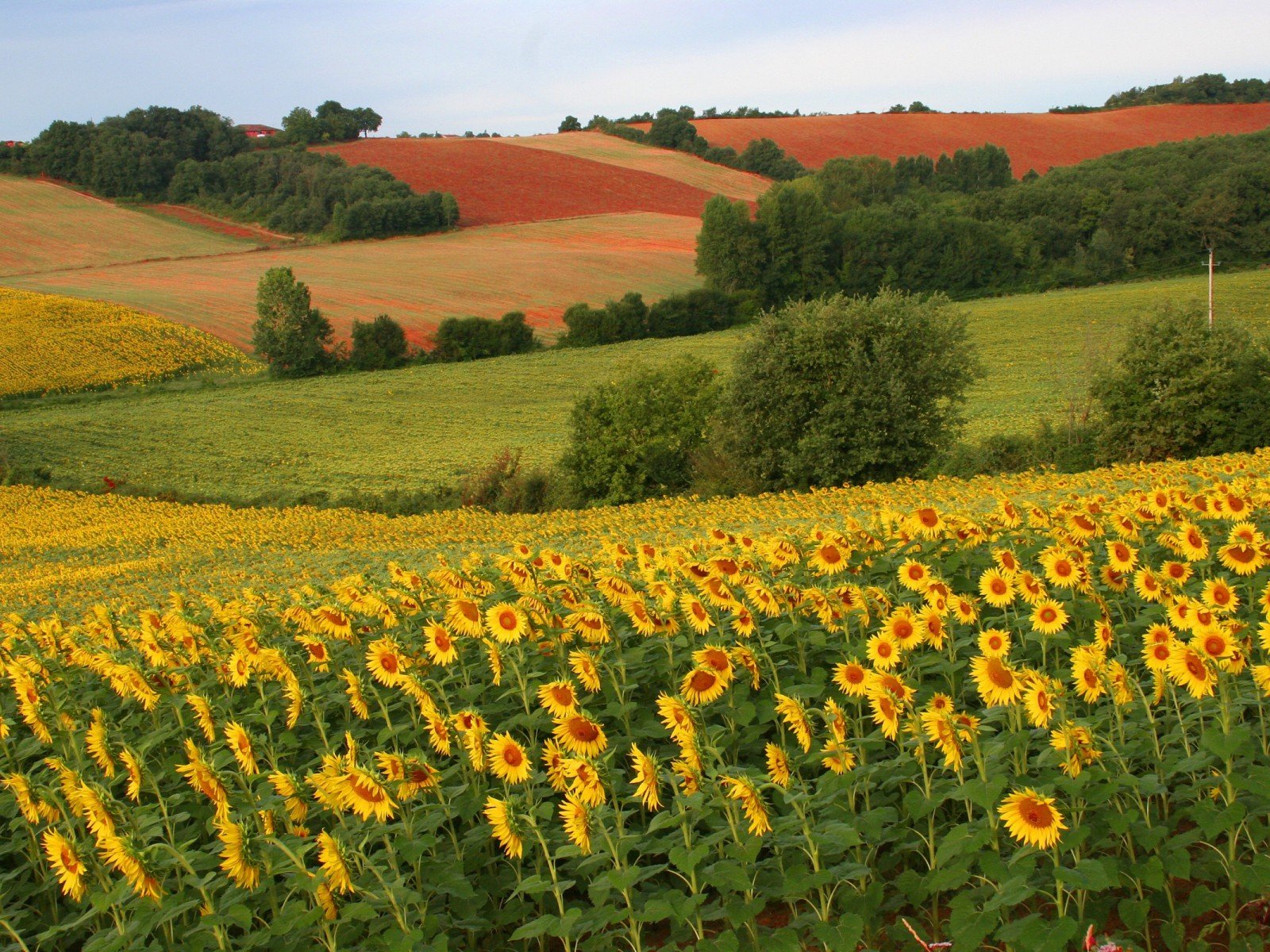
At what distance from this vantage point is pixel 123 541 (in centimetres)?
2464

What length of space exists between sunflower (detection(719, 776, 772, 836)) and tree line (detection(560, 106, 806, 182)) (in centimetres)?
10391

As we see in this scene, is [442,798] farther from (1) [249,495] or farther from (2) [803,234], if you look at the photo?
(2) [803,234]

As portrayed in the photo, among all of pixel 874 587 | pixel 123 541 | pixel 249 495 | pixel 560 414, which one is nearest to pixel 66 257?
pixel 560 414

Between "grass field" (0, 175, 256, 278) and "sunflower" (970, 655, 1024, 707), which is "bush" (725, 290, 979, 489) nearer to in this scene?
"sunflower" (970, 655, 1024, 707)

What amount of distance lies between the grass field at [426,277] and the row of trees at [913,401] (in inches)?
1517

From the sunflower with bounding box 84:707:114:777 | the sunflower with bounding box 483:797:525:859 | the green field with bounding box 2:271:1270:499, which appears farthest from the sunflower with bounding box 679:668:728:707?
the green field with bounding box 2:271:1270:499

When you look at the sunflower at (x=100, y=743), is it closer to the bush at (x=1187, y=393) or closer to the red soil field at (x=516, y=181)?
the bush at (x=1187, y=393)

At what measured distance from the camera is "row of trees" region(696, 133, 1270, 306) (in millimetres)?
74250

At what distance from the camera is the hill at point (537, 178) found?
97.7 meters

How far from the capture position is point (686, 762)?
3.80 metres

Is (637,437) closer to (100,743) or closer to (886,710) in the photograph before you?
(100,743)

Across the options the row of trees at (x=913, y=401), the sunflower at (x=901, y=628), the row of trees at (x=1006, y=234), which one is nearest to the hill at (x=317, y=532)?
the sunflower at (x=901, y=628)

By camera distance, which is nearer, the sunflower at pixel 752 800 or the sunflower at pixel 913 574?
the sunflower at pixel 752 800

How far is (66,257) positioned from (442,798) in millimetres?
85509
